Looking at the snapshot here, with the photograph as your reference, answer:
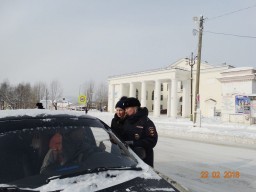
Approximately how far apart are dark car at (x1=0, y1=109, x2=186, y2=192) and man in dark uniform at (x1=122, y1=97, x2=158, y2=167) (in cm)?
128

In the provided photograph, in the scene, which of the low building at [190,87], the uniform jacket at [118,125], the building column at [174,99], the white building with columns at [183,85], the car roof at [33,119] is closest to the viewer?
the car roof at [33,119]

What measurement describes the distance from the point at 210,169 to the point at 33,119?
6.85 meters

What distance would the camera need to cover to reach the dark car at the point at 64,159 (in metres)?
2.81

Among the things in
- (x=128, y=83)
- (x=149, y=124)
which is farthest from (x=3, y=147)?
(x=128, y=83)

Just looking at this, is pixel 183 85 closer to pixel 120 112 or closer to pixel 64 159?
pixel 120 112

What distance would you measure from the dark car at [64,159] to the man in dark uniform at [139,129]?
1.28 meters

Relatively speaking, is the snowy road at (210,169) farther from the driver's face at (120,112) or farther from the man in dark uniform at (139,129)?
the driver's face at (120,112)

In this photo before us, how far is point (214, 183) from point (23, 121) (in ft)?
17.2

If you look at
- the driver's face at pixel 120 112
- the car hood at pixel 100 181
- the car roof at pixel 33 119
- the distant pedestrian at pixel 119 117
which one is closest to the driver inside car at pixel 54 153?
the car roof at pixel 33 119

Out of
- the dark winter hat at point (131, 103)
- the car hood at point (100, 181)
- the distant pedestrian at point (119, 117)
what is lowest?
the car hood at point (100, 181)

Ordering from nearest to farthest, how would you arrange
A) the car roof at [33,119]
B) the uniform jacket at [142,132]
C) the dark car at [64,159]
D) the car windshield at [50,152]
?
1. the dark car at [64,159]
2. the car windshield at [50,152]
3. the car roof at [33,119]
4. the uniform jacket at [142,132]

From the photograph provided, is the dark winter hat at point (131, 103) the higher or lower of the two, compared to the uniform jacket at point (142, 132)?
higher

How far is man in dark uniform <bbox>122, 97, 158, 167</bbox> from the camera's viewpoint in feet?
17.3

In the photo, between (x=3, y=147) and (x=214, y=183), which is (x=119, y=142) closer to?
(x=3, y=147)
